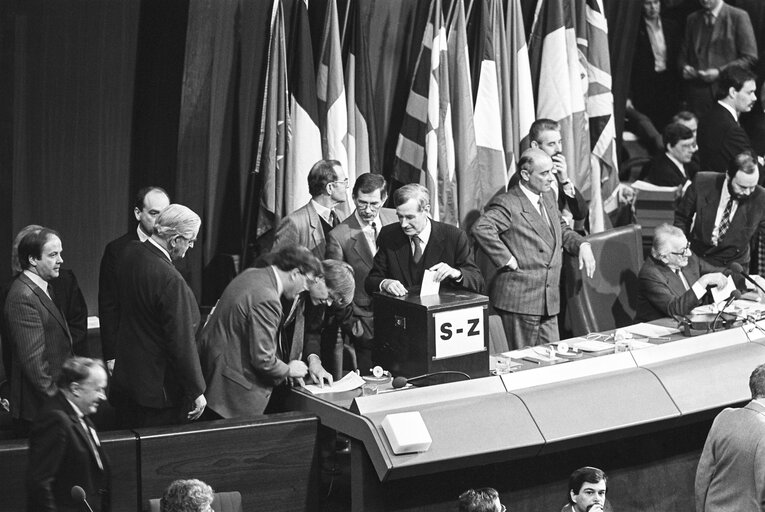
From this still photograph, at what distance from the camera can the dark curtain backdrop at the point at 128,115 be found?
22.7ft

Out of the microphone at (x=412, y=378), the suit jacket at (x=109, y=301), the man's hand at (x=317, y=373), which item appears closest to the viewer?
the microphone at (x=412, y=378)

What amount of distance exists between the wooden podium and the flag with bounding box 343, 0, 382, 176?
225 cm

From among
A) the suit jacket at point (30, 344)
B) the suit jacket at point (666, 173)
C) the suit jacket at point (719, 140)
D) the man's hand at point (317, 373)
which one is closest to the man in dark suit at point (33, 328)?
the suit jacket at point (30, 344)

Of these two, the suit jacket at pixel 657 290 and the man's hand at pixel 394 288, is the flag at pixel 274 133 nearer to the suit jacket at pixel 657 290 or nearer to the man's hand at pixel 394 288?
the man's hand at pixel 394 288

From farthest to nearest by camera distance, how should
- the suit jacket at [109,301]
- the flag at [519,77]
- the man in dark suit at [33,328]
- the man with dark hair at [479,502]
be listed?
the flag at [519,77], the suit jacket at [109,301], the man in dark suit at [33,328], the man with dark hair at [479,502]

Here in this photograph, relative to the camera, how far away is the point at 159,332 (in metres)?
5.24

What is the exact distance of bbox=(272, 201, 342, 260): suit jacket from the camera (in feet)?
21.4

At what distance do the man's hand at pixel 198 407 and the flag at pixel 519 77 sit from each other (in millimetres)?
3504

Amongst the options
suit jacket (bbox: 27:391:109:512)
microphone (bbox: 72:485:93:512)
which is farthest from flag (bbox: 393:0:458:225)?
microphone (bbox: 72:485:93:512)

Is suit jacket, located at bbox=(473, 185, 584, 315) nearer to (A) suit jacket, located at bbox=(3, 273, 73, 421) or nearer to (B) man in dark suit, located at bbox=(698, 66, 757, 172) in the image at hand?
(B) man in dark suit, located at bbox=(698, 66, 757, 172)

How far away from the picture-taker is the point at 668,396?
19.0 ft

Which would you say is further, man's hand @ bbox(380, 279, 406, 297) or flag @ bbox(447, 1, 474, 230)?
flag @ bbox(447, 1, 474, 230)

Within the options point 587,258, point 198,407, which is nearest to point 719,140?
point 587,258

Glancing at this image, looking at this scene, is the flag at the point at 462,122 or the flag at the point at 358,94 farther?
the flag at the point at 462,122
